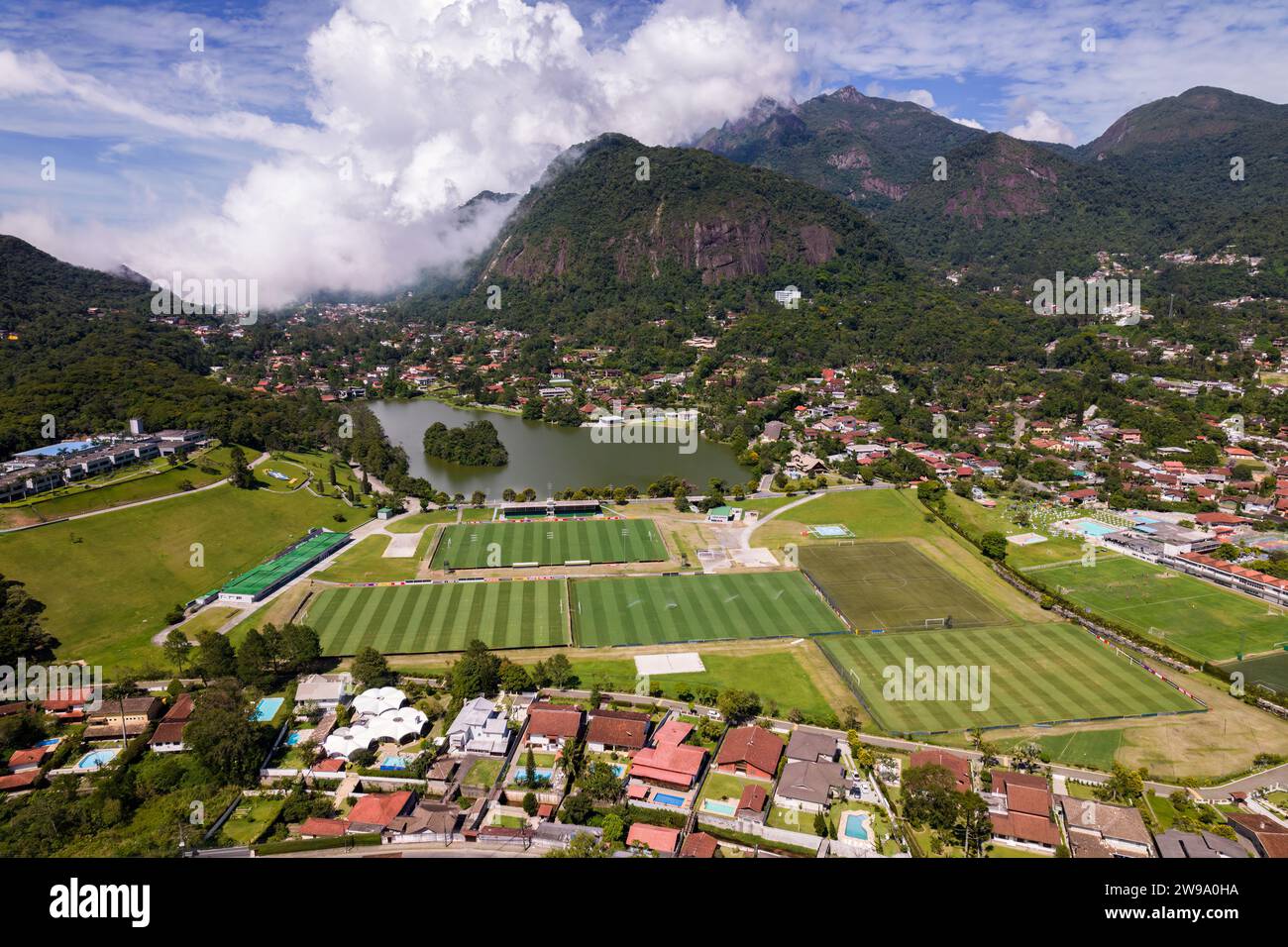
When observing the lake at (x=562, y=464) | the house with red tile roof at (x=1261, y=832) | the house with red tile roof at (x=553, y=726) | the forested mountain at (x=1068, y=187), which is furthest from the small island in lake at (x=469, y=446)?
the forested mountain at (x=1068, y=187)

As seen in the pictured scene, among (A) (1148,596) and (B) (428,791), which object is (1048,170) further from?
(B) (428,791)

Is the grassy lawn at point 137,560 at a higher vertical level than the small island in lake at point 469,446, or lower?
lower

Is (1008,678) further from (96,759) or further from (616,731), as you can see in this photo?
(96,759)

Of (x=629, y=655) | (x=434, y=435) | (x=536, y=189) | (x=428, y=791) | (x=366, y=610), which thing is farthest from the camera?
(x=536, y=189)

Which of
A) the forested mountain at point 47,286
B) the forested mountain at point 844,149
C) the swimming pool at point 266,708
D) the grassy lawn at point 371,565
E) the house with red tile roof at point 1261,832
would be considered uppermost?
the forested mountain at point 844,149

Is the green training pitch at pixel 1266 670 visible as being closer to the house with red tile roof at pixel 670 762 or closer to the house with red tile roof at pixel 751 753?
the house with red tile roof at pixel 751 753

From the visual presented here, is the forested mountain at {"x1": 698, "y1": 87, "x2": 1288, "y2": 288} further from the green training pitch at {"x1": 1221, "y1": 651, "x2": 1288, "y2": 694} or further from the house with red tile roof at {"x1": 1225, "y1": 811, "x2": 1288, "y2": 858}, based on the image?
the house with red tile roof at {"x1": 1225, "y1": 811, "x2": 1288, "y2": 858}

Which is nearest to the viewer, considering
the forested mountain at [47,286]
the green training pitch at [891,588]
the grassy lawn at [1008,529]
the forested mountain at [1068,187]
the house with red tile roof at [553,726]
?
the house with red tile roof at [553,726]

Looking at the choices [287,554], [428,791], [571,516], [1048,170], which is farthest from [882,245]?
[428,791]
